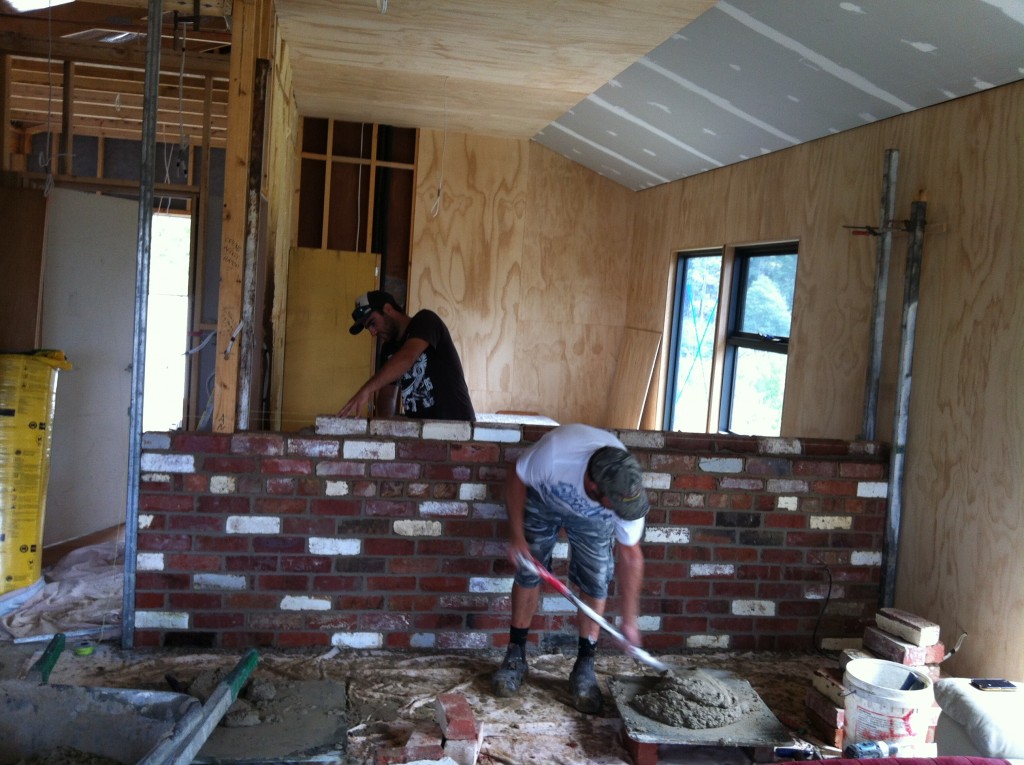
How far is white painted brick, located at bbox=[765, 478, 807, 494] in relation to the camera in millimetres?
3639

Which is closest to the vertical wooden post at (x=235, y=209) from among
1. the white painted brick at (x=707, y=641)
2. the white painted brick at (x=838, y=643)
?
the white painted brick at (x=707, y=641)

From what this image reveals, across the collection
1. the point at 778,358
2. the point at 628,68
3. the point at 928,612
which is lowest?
the point at 928,612

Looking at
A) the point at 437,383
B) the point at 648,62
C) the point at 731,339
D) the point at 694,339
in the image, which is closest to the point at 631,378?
the point at 694,339

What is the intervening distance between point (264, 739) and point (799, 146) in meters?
3.64

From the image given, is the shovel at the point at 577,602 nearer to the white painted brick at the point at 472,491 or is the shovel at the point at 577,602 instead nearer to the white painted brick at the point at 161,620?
the white painted brick at the point at 472,491

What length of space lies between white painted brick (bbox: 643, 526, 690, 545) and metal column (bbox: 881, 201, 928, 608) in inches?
33.8

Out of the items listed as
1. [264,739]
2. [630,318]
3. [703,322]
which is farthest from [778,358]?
[264,739]

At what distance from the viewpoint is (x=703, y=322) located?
19.0 ft

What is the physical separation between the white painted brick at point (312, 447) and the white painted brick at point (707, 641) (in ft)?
5.52

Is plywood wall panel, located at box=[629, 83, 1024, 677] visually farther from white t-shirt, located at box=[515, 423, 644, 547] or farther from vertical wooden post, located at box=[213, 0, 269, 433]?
vertical wooden post, located at box=[213, 0, 269, 433]

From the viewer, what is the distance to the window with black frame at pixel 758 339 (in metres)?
4.74

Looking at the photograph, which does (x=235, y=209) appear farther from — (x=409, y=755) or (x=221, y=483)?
(x=409, y=755)

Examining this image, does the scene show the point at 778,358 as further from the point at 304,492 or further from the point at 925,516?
the point at 304,492

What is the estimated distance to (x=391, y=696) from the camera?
306 centimetres
